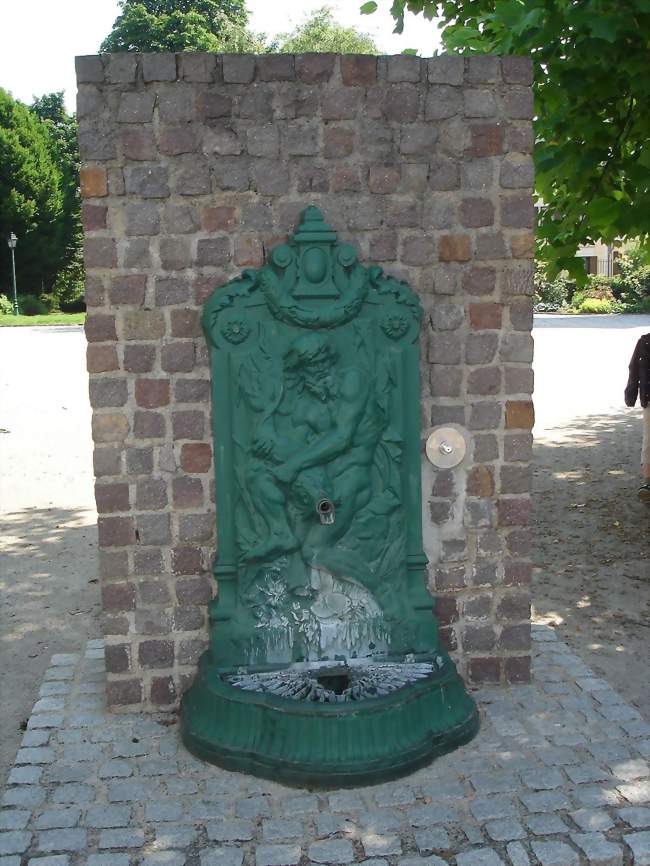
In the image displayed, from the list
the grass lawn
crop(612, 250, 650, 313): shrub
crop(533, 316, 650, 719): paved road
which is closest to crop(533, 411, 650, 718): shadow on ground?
crop(533, 316, 650, 719): paved road

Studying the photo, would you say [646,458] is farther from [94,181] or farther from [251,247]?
[94,181]

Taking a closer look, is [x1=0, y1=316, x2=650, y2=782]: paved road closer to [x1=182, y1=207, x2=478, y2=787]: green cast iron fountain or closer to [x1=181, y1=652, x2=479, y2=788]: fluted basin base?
[x1=181, y1=652, x2=479, y2=788]: fluted basin base

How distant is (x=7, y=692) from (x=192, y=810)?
1.77m

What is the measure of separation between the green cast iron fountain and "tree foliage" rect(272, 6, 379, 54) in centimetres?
3066

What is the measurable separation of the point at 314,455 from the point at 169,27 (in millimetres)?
40886

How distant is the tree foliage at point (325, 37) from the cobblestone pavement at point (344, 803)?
31.5 metres

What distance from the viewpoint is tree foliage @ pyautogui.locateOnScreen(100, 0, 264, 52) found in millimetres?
39875

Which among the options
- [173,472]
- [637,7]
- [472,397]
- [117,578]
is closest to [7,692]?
[117,578]

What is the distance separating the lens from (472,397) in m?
4.53

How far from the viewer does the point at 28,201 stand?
126ft

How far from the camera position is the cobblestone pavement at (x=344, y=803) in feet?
11.4

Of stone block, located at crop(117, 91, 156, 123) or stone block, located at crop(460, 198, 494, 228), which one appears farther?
stone block, located at crop(460, 198, 494, 228)

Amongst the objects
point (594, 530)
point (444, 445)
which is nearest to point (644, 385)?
point (594, 530)

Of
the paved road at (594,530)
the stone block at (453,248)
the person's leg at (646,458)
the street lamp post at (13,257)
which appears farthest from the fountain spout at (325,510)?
the street lamp post at (13,257)
